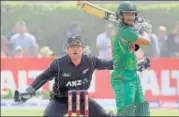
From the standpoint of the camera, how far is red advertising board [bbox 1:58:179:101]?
15.0 metres

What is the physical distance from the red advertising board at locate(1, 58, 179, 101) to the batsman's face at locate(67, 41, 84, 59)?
5362mm

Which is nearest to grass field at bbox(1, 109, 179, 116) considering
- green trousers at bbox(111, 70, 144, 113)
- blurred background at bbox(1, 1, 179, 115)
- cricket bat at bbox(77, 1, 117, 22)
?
blurred background at bbox(1, 1, 179, 115)

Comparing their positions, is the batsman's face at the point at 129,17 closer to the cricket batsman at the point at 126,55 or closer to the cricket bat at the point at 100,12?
the cricket batsman at the point at 126,55

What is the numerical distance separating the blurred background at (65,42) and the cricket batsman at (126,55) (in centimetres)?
531

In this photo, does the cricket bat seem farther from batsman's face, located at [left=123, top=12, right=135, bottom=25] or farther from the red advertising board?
the red advertising board

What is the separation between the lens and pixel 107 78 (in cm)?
1513

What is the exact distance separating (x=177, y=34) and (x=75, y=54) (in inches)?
290

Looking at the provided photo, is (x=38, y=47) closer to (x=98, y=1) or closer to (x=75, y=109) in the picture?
(x=98, y=1)

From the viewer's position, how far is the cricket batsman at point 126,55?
8.19m

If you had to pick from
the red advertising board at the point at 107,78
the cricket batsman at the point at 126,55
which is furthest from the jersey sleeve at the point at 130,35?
the red advertising board at the point at 107,78

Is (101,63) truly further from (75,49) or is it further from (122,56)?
(122,56)

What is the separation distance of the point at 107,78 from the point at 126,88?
262 inches

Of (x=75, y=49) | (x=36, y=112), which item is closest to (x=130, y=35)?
(x=75, y=49)

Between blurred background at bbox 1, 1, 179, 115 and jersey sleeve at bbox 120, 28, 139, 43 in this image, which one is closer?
jersey sleeve at bbox 120, 28, 139, 43
